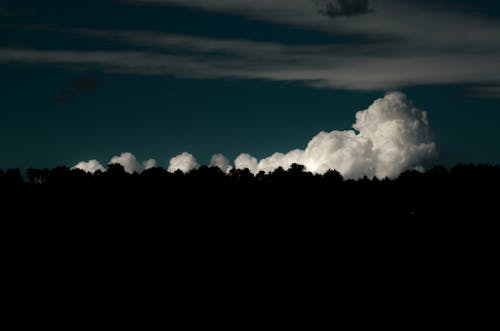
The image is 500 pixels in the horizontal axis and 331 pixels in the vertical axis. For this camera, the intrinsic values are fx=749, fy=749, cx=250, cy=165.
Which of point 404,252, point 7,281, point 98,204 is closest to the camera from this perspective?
point 7,281

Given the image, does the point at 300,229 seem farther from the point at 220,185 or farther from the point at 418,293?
the point at 418,293

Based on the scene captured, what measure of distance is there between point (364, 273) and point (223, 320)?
22282 mm

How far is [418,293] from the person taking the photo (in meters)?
54.3

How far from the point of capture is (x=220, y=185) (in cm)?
18188

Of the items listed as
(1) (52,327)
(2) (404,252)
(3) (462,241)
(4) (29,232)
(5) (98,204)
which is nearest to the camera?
(1) (52,327)

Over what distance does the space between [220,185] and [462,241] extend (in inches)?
3671

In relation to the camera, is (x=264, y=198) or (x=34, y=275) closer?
(x=34, y=275)

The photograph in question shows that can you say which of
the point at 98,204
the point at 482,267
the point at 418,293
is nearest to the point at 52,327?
the point at 418,293

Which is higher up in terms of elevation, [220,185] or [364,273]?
[220,185]

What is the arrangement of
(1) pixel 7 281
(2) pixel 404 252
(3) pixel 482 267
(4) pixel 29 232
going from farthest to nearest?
(4) pixel 29 232 → (2) pixel 404 252 → (3) pixel 482 267 → (1) pixel 7 281

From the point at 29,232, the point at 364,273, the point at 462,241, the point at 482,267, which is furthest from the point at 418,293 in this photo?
the point at 29,232

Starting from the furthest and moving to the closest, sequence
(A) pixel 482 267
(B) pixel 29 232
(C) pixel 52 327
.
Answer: (B) pixel 29 232
(A) pixel 482 267
(C) pixel 52 327

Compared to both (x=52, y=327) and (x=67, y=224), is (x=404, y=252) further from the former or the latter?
(x=67, y=224)

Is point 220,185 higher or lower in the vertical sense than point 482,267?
higher
